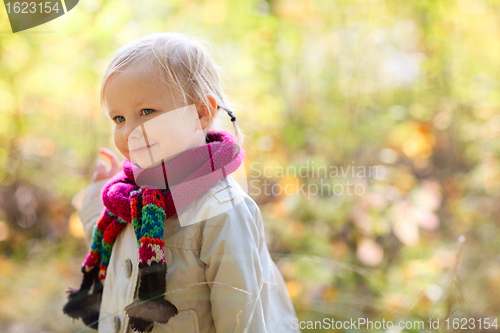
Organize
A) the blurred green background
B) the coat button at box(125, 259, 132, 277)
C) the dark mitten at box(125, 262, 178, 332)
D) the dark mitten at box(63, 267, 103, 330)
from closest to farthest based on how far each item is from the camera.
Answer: the dark mitten at box(125, 262, 178, 332) → the coat button at box(125, 259, 132, 277) → the dark mitten at box(63, 267, 103, 330) → the blurred green background

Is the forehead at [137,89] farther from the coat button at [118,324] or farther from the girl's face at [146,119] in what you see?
the coat button at [118,324]

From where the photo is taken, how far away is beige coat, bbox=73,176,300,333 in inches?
30.1

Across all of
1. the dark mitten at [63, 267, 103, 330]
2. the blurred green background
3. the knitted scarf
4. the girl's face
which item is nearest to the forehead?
the girl's face

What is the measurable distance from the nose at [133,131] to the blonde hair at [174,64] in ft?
0.34

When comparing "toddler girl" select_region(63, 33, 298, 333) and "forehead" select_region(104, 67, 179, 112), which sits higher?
"forehead" select_region(104, 67, 179, 112)

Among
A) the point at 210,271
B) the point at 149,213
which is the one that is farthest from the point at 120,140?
the point at 210,271

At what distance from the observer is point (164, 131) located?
0.81 metres

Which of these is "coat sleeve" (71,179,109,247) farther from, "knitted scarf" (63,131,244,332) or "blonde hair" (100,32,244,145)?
"blonde hair" (100,32,244,145)

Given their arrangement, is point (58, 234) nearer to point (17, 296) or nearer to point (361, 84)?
point (17, 296)

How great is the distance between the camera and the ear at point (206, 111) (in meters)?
0.87

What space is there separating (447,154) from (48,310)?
2.29 meters

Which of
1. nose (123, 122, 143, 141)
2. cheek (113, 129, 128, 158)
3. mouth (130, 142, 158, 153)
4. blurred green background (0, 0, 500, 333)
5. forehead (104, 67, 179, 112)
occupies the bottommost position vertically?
blurred green background (0, 0, 500, 333)

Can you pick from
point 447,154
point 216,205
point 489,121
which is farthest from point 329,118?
point 216,205

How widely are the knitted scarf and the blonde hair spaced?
0.43 feet
